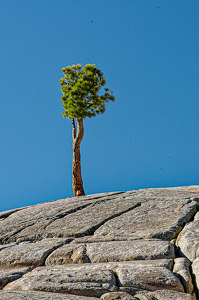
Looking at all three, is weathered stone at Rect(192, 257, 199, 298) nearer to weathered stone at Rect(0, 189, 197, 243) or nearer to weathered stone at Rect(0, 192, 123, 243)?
weathered stone at Rect(0, 189, 197, 243)

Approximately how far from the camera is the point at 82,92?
20438 millimetres

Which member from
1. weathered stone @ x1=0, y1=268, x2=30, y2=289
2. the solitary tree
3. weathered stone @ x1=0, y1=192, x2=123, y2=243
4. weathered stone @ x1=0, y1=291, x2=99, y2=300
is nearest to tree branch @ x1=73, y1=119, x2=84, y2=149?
the solitary tree

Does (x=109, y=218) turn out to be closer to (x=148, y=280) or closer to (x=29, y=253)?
(x=29, y=253)

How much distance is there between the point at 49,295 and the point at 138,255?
2127 mm

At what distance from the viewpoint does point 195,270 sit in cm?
551

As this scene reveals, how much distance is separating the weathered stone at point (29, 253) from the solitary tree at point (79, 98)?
11.3m

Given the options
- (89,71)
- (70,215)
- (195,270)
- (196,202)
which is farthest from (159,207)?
(89,71)

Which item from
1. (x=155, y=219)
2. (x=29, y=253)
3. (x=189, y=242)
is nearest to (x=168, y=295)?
(x=189, y=242)

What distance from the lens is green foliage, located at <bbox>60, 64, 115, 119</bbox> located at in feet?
66.4

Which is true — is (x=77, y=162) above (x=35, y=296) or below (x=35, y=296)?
above

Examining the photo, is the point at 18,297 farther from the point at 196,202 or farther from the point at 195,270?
the point at 196,202

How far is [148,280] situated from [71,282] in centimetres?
124

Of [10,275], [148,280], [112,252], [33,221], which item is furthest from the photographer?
[33,221]

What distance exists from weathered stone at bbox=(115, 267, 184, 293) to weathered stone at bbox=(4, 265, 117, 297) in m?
0.19
